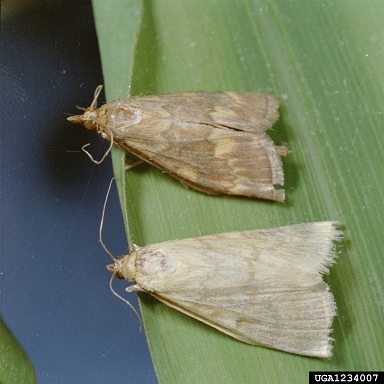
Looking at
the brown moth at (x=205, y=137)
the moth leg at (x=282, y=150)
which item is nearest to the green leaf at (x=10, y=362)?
the brown moth at (x=205, y=137)

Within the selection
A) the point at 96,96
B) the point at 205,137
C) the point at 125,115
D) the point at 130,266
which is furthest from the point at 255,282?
the point at 96,96

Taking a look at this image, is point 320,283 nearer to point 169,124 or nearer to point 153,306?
point 153,306

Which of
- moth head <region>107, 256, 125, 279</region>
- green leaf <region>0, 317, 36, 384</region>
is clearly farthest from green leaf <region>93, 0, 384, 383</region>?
green leaf <region>0, 317, 36, 384</region>

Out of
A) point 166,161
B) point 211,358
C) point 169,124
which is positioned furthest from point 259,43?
point 211,358

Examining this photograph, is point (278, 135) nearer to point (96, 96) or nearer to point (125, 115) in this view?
point (125, 115)

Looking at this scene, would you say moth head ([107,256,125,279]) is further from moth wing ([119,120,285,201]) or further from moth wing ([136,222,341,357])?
moth wing ([119,120,285,201])
